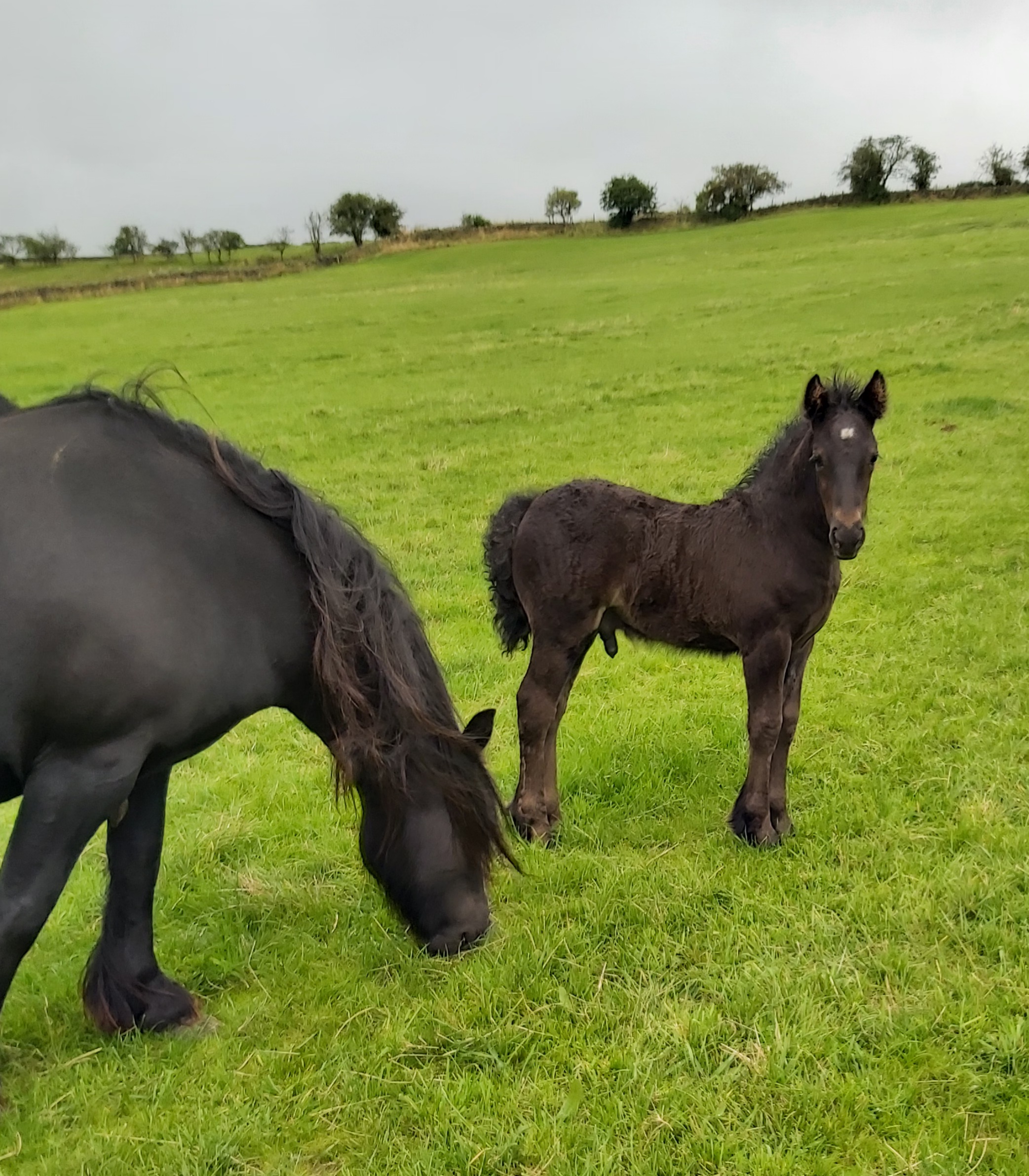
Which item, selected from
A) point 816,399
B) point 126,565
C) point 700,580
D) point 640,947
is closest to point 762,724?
point 700,580

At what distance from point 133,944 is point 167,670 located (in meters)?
1.24

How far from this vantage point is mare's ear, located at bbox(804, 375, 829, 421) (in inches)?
134

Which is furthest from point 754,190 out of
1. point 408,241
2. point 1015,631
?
point 1015,631

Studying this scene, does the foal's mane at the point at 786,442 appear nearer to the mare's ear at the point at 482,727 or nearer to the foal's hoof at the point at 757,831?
the foal's hoof at the point at 757,831

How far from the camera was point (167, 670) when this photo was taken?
2.43m

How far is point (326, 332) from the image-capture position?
2311 cm

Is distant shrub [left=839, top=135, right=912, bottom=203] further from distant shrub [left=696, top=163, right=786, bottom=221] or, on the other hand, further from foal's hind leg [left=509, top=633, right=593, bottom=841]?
foal's hind leg [left=509, top=633, right=593, bottom=841]

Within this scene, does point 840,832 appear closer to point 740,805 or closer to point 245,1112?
point 740,805

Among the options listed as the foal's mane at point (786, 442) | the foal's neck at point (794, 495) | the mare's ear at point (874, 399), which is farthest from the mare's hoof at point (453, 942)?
the mare's ear at point (874, 399)

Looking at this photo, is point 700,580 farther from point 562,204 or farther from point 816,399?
point 562,204

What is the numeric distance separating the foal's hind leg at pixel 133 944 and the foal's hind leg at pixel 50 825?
517 mm

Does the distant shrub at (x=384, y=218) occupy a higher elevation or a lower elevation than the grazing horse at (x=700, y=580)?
higher

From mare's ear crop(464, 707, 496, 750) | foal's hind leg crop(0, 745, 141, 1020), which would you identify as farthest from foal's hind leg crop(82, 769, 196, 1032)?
mare's ear crop(464, 707, 496, 750)

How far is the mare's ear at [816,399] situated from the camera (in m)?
3.41
